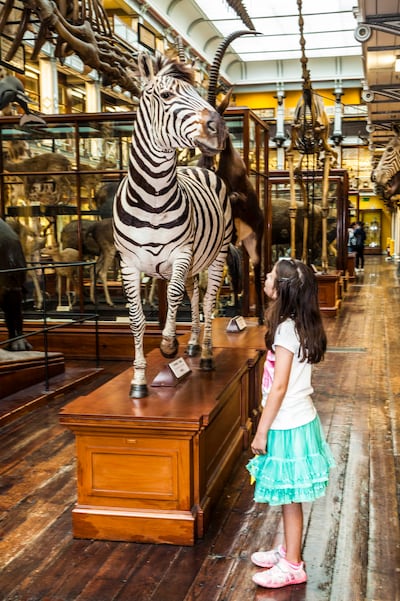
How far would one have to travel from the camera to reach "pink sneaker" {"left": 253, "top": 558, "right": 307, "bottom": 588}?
9.43ft

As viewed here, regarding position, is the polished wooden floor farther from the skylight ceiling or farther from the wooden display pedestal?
the skylight ceiling

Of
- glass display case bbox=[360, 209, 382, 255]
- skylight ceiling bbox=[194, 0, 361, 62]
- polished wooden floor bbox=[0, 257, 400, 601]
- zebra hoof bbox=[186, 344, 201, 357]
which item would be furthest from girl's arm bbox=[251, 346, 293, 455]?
glass display case bbox=[360, 209, 382, 255]

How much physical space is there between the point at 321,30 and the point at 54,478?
27.7 metres

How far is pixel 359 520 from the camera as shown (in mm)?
3533

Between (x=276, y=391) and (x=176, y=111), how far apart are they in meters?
1.49

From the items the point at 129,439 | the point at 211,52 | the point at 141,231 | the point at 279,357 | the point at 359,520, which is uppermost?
the point at 211,52

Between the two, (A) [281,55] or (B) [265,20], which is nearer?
(B) [265,20]

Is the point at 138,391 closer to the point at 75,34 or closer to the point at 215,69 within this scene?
the point at 215,69

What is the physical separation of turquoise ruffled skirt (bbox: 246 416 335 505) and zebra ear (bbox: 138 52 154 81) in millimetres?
1898

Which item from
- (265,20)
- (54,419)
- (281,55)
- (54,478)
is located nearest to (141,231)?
(54,478)

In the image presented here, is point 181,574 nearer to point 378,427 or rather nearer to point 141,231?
point 141,231

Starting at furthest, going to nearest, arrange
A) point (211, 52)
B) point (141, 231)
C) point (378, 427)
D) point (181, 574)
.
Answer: point (211, 52), point (378, 427), point (141, 231), point (181, 574)

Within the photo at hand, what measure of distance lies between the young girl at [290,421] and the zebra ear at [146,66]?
131 cm

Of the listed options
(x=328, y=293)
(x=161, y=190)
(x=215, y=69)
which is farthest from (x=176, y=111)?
(x=328, y=293)
